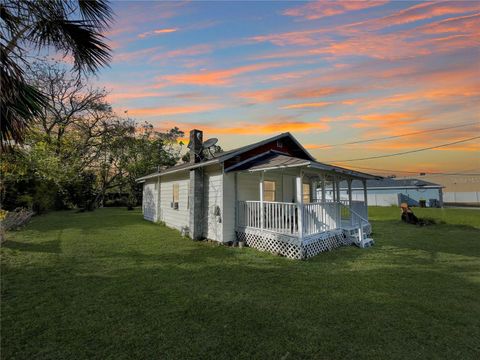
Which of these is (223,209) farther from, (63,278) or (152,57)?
(152,57)

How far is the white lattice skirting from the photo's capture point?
7492 mm

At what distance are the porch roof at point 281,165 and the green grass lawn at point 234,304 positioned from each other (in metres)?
2.81

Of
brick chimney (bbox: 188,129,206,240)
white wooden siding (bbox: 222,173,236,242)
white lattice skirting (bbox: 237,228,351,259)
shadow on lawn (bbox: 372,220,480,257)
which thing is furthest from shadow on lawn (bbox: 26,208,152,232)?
shadow on lawn (bbox: 372,220,480,257)

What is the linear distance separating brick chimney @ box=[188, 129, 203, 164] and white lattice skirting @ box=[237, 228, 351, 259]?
3.56 meters

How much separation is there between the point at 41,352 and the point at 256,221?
22.0 ft

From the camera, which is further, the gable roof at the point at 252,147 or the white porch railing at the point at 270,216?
the gable roof at the point at 252,147

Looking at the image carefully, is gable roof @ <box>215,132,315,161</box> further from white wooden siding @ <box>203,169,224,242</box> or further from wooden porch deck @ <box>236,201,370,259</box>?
wooden porch deck @ <box>236,201,370,259</box>

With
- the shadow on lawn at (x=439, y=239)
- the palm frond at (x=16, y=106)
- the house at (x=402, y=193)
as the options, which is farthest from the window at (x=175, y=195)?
the house at (x=402, y=193)

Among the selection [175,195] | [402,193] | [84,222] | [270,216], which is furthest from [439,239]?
[402,193]

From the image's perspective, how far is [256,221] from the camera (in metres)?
8.88

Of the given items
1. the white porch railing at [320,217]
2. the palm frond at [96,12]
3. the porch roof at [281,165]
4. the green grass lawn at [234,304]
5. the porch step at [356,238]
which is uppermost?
the palm frond at [96,12]

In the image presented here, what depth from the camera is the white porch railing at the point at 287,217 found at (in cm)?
791

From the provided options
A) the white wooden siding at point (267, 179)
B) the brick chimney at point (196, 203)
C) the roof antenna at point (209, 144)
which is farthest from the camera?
the roof antenna at point (209, 144)

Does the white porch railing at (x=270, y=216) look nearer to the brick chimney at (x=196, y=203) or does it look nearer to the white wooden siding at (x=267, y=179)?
the white wooden siding at (x=267, y=179)
